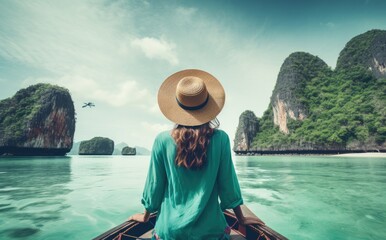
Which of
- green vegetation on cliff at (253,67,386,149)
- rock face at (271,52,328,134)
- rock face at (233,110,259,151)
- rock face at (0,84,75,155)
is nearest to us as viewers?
green vegetation on cliff at (253,67,386,149)

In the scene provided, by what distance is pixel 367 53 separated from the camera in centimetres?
4912

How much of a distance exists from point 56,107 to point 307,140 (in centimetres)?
4998

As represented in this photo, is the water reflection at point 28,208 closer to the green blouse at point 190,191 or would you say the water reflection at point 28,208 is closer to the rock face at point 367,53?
the green blouse at point 190,191

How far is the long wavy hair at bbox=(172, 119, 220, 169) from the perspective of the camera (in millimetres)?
1141

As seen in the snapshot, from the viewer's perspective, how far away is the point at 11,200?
6.19 m

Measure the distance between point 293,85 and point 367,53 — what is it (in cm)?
1726

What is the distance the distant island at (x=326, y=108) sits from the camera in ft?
111

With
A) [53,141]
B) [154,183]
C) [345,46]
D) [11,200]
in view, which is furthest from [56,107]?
[345,46]

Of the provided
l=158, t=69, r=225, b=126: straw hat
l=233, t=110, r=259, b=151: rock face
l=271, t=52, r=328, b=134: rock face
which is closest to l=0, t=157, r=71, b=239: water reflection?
l=158, t=69, r=225, b=126: straw hat

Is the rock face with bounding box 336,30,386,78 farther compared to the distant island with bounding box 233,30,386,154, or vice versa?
the rock face with bounding box 336,30,386,78

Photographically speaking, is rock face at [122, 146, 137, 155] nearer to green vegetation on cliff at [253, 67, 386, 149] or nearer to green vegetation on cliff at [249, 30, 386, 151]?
green vegetation on cliff at [249, 30, 386, 151]

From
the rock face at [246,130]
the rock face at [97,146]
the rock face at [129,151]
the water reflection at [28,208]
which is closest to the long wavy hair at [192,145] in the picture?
the water reflection at [28,208]

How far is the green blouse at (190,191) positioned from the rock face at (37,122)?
4598cm

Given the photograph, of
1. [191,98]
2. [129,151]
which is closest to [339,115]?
[191,98]
